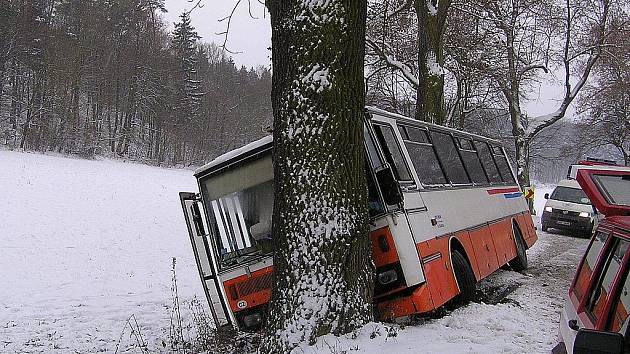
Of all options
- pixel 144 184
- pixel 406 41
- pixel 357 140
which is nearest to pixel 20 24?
pixel 144 184

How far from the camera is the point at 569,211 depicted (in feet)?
76.4

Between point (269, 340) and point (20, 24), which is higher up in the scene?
point (20, 24)

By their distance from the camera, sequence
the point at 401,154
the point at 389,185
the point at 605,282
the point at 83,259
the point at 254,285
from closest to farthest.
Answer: the point at 605,282
the point at 389,185
the point at 254,285
the point at 401,154
the point at 83,259

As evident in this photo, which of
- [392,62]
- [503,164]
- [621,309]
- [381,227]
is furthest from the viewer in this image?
[392,62]

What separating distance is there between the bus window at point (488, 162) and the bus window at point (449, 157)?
5.71 ft

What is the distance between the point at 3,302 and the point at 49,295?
37.4 inches

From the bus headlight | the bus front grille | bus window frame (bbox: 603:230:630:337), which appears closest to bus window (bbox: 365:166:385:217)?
the bus headlight

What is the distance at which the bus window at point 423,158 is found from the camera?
314 inches

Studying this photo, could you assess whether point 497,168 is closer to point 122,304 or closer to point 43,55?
point 122,304

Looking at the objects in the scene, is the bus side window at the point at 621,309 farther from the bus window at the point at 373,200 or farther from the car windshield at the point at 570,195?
the car windshield at the point at 570,195

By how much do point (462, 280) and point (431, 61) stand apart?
8711 mm

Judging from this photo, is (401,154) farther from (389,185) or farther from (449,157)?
(449,157)

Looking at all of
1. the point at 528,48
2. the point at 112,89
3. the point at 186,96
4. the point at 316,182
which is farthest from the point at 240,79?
the point at 316,182

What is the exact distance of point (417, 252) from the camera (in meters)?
6.62
